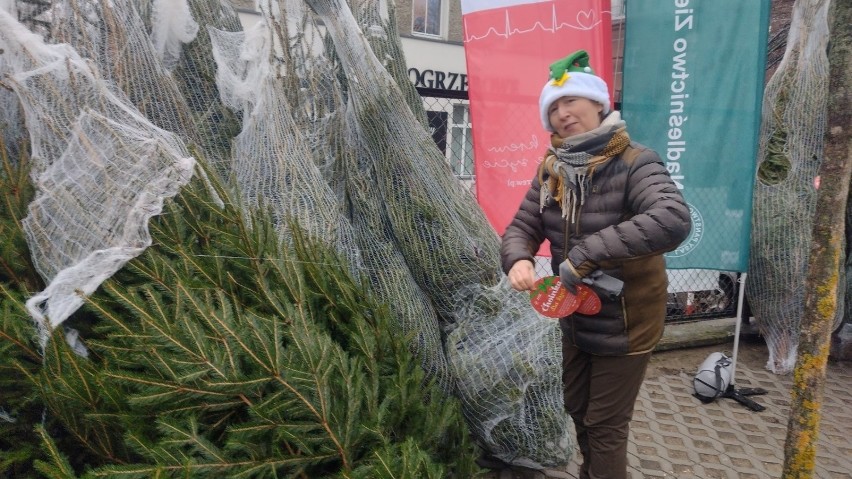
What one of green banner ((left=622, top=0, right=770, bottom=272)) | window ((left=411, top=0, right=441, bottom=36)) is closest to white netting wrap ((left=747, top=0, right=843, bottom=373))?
green banner ((left=622, top=0, right=770, bottom=272))

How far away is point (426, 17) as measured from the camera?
553 inches

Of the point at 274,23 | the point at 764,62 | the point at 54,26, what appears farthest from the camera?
the point at 764,62

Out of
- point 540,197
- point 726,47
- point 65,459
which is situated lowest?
point 65,459

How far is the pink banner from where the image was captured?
3855 millimetres

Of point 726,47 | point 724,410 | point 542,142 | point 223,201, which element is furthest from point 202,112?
point 724,410

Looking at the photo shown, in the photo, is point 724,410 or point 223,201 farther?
point 724,410

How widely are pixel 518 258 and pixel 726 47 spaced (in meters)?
2.65

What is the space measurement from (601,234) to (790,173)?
10.3 ft

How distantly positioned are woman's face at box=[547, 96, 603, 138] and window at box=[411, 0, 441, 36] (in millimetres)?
12448

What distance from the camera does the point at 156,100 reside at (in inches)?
110

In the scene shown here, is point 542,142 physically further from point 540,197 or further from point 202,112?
point 202,112

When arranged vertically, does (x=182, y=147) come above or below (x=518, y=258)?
above

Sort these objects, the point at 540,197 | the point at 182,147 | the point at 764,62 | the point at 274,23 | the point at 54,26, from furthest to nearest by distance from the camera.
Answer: the point at 764,62 < the point at 274,23 < the point at 54,26 < the point at 182,147 < the point at 540,197

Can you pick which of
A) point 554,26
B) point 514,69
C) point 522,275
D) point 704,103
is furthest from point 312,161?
point 704,103
